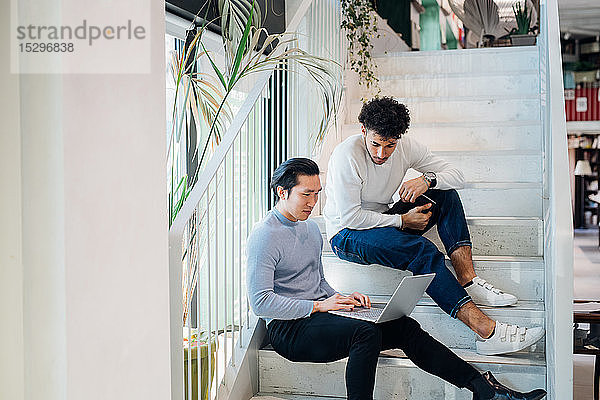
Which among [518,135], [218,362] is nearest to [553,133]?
[518,135]

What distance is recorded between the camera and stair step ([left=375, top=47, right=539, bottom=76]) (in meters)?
2.43

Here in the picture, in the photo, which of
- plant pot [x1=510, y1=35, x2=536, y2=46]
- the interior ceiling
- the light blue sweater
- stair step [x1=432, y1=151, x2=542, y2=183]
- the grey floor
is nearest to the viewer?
the light blue sweater

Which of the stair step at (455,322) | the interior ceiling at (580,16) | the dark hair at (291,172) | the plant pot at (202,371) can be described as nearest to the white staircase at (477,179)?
the stair step at (455,322)

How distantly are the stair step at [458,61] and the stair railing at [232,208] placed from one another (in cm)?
19

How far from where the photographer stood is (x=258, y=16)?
244 centimetres

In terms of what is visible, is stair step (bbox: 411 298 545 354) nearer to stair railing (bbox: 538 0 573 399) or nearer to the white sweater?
stair railing (bbox: 538 0 573 399)

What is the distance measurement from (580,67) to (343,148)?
10692 mm

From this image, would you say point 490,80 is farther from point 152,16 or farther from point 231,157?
point 152,16

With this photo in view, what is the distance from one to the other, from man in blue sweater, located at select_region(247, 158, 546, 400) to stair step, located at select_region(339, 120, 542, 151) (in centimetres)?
36

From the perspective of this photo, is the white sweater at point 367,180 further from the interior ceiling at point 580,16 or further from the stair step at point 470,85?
the interior ceiling at point 580,16

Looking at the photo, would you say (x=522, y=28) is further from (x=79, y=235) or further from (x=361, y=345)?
(x=79, y=235)

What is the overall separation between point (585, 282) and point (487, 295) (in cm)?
489

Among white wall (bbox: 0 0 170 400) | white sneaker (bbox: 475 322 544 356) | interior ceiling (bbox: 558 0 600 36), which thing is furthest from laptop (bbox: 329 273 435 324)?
interior ceiling (bbox: 558 0 600 36)

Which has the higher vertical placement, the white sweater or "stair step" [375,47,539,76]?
"stair step" [375,47,539,76]
